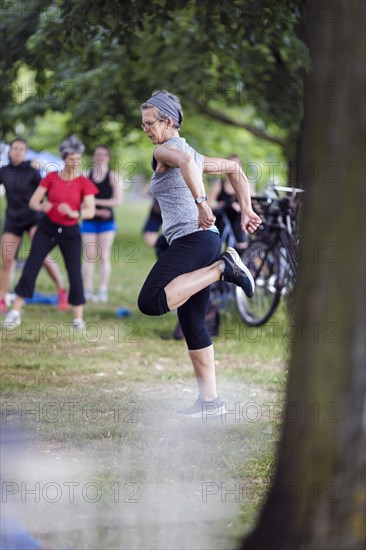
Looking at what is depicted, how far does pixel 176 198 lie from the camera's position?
6562 mm

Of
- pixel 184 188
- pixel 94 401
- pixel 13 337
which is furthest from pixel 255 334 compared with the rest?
pixel 184 188

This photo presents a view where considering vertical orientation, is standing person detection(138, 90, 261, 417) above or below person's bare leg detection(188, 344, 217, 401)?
above

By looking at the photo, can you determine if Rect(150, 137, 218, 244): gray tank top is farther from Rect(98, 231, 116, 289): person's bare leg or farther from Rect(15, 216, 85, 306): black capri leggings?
Rect(98, 231, 116, 289): person's bare leg

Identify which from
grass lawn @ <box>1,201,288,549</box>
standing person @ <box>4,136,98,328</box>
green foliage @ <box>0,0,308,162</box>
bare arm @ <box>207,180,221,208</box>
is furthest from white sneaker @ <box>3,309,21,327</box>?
bare arm @ <box>207,180,221,208</box>

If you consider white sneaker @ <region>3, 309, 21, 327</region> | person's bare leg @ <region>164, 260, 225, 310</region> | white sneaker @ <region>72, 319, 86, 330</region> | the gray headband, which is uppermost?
the gray headband

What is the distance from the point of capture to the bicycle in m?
10.4

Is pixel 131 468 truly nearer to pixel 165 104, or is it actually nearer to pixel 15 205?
pixel 165 104

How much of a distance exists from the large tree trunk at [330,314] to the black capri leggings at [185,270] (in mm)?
2867

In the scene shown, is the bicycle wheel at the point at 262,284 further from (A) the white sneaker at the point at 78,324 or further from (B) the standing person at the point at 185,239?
(B) the standing person at the point at 185,239

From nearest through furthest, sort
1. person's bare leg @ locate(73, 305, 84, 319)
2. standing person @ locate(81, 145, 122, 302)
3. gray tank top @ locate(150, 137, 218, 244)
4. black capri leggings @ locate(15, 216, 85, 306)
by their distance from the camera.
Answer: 1. gray tank top @ locate(150, 137, 218, 244)
2. black capri leggings @ locate(15, 216, 85, 306)
3. person's bare leg @ locate(73, 305, 84, 319)
4. standing person @ locate(81, 145, 122, 302)

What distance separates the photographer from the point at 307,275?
12.2 feet

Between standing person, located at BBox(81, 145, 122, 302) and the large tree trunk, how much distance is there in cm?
1004

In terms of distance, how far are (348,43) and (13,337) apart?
720 centimetres

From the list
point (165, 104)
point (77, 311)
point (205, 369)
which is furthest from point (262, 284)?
point (165, 104)
